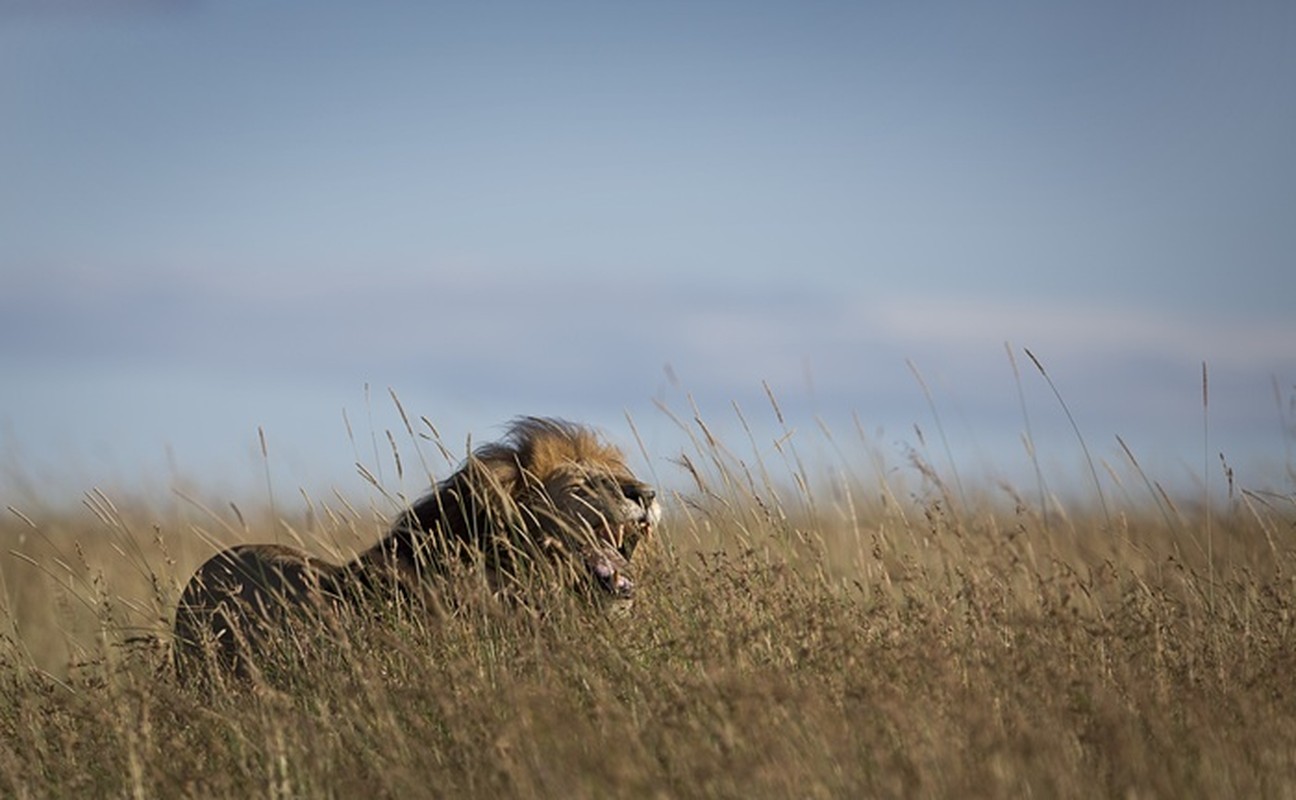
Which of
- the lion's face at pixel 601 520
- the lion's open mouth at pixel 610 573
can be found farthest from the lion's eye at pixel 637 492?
the lion's open mouth at pixel 610 573

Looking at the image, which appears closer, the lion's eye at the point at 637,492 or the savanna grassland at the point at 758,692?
the savanna grassland at the point at 758,692

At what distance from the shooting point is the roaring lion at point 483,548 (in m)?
6.24

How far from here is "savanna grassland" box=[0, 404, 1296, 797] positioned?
4.26m

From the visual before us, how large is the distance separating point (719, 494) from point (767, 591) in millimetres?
1046

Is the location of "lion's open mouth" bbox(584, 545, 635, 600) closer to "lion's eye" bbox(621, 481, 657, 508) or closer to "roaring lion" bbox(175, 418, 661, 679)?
"roaring lion" bbox(175, 418, 661, 679)

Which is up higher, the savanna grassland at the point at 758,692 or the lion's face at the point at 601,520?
the lion's face at the point at 601,520

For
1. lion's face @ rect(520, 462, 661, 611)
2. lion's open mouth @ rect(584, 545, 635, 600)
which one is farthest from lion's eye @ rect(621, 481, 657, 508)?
lion's open mouth @ rect(584, 545, 635, 600)

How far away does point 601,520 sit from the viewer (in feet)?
20.8

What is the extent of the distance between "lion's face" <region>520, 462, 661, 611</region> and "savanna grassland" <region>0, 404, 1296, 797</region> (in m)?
0.13

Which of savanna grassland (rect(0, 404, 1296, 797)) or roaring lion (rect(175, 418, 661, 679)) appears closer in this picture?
savanna grassland (rect(0, 404, 1296, 797))

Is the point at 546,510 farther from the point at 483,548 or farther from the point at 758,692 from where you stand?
the point at 758,692

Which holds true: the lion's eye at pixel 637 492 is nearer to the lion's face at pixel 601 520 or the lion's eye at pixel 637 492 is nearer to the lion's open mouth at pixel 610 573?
the lion's face at pixel 601 520

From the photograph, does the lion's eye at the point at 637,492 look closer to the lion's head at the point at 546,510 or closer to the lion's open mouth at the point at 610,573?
the lion's head at the point at 546,510

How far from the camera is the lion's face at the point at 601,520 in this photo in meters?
6.23
